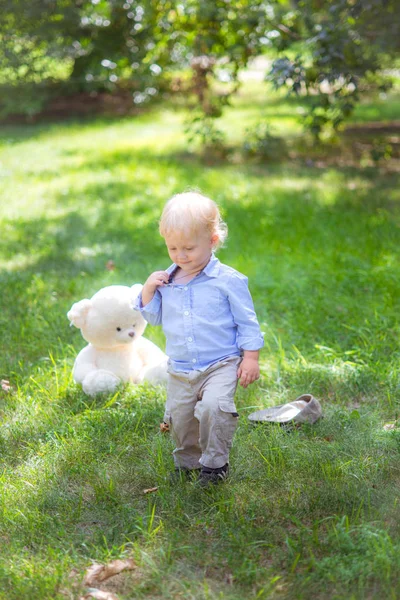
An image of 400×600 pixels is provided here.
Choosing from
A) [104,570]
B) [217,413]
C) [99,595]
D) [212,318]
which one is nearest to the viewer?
[99,595]

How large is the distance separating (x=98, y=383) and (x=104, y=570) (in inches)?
53.1

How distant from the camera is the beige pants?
8.85 feet

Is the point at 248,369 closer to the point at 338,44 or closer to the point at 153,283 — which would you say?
the point at 153,283

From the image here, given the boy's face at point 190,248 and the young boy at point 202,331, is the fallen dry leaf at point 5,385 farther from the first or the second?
the boy's face at point 190,248

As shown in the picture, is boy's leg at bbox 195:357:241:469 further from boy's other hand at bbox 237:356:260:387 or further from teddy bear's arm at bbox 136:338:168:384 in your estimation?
teddy bear's arm at bbox 136:338:168:384

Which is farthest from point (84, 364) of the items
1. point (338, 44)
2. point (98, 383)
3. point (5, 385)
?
point (338, 44)

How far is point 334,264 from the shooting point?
526 cm

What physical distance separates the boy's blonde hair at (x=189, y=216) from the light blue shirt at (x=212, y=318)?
19 cm

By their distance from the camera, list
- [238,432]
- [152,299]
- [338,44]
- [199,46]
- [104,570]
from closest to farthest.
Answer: [104,570] < [152,299] < [238,432] < [338,44] < [199,46]

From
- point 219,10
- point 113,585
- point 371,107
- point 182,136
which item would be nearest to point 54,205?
point 219,10

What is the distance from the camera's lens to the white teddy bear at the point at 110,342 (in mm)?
3574

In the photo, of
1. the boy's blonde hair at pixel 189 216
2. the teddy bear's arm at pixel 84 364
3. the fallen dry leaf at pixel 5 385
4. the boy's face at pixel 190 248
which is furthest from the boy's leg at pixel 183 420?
the fallen dry leaf at pixel 5 385

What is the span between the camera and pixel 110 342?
12.0 ft

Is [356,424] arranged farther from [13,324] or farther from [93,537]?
[13,324]
